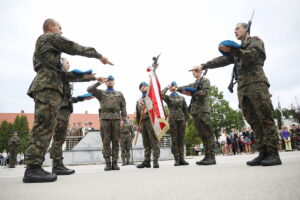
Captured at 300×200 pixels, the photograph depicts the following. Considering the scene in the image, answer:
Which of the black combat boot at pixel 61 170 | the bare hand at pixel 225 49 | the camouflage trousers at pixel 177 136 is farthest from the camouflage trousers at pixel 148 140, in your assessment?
the bare hand at pixel 225 49

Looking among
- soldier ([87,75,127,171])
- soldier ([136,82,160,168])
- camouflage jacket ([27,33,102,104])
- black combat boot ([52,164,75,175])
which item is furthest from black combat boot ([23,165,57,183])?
soldier ([136,82,160,168])

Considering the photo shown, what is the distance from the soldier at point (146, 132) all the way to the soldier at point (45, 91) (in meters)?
2.90

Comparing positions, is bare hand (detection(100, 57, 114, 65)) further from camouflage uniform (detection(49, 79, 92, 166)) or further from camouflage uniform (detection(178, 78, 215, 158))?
camouflage uniform (detection(178, 78, 215, 158))

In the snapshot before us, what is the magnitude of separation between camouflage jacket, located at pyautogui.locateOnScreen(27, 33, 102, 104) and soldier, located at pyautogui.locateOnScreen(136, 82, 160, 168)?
121 inches

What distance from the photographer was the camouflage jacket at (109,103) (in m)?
5.88

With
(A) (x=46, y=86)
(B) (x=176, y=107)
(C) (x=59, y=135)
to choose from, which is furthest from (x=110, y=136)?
(A) (x=46, y=86)

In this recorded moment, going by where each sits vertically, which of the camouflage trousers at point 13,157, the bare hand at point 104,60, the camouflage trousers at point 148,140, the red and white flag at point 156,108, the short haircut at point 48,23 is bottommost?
the camouflage trousers at point 13,157

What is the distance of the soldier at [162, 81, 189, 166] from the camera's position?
5828 millimetres

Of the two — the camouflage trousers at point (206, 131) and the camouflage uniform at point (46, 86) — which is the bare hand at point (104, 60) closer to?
the camouflage uniform at point (46, 86)

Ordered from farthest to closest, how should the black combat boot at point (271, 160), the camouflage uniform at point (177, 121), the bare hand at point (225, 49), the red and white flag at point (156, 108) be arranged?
the camouflage uniform at point (177, 121), the red and white flag at point (156, 108), the bare hand at point (225, 49), the black combat boot at point (271, 160)

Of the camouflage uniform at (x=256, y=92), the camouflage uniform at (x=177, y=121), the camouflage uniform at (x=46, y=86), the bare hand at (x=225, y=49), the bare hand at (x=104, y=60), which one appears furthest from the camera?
the camouflage uniform at (x=177, y=121)

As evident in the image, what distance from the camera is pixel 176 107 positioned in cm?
612

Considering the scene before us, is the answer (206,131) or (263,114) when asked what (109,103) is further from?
(263,114)

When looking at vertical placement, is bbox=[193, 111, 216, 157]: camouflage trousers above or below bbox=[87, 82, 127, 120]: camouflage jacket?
below
